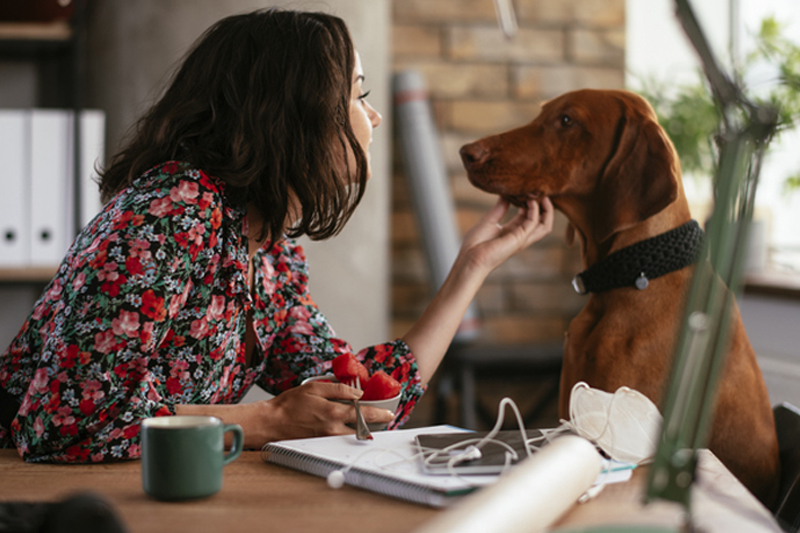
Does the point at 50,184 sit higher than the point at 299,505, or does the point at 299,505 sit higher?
the point at 50,184

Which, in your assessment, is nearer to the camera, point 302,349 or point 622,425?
point 622,425

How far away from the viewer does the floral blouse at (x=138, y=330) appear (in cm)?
91

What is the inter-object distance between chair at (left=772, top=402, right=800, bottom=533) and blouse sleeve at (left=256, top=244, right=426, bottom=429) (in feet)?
1.74

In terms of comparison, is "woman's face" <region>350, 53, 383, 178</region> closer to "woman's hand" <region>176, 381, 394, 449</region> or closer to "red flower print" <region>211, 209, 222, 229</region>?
"red flower print" <region>211, 209, 222, 229</region>

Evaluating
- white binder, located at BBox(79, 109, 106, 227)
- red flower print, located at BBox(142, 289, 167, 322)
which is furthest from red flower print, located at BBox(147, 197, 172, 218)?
white binder, located at BBox(79, 109, 106, 227)

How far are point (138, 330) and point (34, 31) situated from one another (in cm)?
155

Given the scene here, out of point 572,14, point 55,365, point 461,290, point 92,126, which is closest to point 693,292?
point 55,365

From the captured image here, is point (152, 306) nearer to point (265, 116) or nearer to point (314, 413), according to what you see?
point (314, 413)

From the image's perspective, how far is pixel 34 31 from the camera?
2.14m

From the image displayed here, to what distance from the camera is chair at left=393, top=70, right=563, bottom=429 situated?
2.48 meters

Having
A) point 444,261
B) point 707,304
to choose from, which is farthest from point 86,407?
point 444,261

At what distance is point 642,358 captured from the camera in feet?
4.01

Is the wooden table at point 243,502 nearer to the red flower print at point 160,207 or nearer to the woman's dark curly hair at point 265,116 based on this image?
the red flower print at point 160,207

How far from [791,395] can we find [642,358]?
3.85ft
